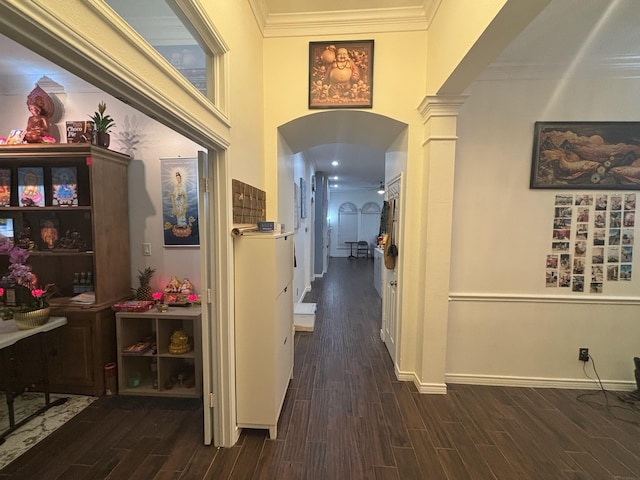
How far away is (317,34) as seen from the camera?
2.50m

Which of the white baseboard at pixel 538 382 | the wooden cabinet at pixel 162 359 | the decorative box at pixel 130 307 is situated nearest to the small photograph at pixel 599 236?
the white baseboard at pixel 538 382

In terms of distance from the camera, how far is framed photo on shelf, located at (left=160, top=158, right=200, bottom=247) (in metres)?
2.62

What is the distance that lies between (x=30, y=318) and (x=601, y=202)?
4727 mm

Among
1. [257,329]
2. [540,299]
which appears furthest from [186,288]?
[540,299]

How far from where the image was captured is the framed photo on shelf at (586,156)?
2.38 m

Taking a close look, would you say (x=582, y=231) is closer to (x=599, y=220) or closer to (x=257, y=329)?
(x=599, y=220)

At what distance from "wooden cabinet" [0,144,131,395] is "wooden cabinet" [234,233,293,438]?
54.1 inches

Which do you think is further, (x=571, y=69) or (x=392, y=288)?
(x=392, y=288)

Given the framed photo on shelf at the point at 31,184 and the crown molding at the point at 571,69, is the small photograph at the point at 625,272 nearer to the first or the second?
the crown molding at the point at 571,69

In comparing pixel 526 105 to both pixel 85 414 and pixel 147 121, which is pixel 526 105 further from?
pixel 85 414

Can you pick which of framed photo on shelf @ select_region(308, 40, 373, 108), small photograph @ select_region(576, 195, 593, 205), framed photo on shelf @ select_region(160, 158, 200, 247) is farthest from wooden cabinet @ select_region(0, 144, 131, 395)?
small photograph @ select_region(576, 195, 593, 205)

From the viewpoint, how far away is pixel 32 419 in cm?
206

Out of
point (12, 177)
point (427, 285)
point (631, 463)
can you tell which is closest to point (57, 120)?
point (12, 177)

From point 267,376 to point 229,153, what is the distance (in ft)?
5.11
